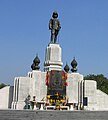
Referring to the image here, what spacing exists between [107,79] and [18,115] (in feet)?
148

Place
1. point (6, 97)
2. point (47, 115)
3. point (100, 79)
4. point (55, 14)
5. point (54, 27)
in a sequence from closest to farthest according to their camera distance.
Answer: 1. point (47, 115)
2. point (6, 97)
3. point (54, 27)
4. point (55, 14)
5. point (100, 79)

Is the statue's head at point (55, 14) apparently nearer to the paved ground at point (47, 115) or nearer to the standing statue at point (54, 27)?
the standing statue at point (54, 27)

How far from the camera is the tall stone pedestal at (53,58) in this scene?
27500mm

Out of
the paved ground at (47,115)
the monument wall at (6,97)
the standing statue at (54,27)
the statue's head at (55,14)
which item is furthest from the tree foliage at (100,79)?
the paved ground at (47,115)

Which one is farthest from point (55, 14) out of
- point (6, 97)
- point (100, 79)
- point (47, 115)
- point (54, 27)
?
point (100, 79)

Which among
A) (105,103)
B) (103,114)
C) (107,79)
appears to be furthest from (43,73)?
(107,79)

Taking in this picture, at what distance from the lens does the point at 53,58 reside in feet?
91.5

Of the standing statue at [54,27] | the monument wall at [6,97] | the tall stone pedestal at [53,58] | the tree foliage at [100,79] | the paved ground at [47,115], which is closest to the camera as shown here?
the paved ground at [47,115]

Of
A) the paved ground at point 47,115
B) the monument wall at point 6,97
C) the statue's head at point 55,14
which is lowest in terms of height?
the paved ground at point 47,115

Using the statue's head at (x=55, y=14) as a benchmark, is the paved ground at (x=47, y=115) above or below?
below

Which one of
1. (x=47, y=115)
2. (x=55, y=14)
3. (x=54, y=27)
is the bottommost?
(x=47, y=115)

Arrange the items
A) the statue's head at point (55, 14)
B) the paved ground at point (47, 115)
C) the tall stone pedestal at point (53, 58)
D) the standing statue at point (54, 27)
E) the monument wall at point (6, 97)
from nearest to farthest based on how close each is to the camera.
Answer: the paved ground at point (47, 115) → the monument wall at point (6, 97) → the tall stone pedestal at point (53, 58) → the standing statue at point (54, 27) → the statue's head at point (55, 14)

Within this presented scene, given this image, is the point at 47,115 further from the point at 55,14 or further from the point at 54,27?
the point at 55,14

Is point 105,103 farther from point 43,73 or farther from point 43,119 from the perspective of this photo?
point 43,119
